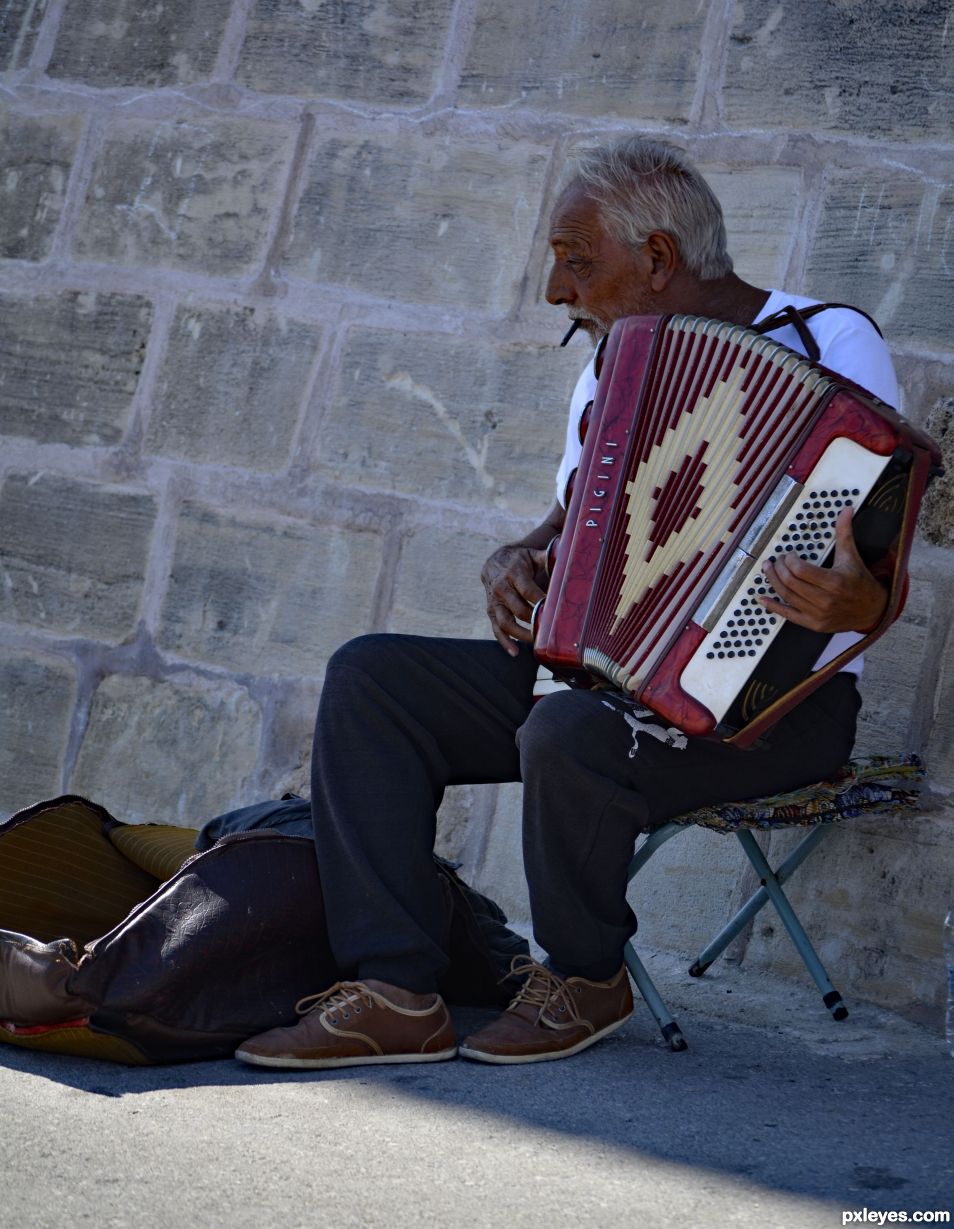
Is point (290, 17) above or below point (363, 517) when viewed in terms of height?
above

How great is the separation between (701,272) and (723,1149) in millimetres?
1388

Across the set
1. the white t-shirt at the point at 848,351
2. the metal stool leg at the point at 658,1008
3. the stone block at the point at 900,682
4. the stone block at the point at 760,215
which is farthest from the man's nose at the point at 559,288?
the metal stool leg at the point at 658,1008

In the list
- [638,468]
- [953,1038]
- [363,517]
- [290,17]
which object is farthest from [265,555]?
[953,1038]

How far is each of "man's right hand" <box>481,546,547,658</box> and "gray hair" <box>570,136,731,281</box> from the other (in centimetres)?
55

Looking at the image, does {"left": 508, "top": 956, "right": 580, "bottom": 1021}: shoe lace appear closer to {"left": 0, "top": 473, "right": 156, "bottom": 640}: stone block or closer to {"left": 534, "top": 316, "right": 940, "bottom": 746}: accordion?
{"left": 534, "top": 316, "right": 940, "bottom": 746}: accordion

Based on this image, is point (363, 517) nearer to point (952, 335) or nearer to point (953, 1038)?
point (952, 335)

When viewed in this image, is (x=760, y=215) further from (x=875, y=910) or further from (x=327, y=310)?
(x=875, y=910)

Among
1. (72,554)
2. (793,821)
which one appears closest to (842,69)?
(793,821)

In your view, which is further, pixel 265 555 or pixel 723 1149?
pixel 265 555

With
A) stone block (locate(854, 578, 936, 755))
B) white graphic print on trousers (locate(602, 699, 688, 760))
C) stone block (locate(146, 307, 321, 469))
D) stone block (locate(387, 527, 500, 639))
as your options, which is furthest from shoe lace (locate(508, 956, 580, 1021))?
stone block (locate(146, 307, 321, 469))

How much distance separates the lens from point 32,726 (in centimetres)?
372

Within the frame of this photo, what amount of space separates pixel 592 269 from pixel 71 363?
5.38 feet

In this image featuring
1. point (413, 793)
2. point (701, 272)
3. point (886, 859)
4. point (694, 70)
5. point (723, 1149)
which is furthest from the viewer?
point (694, 70)

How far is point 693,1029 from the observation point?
101 inches
